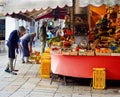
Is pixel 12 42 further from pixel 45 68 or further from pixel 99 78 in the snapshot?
pixel 99 78

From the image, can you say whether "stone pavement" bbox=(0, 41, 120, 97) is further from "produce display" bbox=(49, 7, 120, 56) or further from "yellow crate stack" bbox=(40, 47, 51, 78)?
"produce display" bbox=(49, 7, 120, 56)

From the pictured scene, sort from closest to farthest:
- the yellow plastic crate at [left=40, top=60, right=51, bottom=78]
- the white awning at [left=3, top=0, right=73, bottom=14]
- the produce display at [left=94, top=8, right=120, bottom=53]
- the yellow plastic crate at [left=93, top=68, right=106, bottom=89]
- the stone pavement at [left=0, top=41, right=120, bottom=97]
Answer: the stone pavement at [left=0, top=41, right=120, bottom=97], the white awning at [left=3, top=0, right=73, bottom=14], the yellow plastic crate at [left=93, top=68, right=106, bottom=89], the produce display at [left=94, top=8, right=120, bottom=53], the yellow plastic crate at [left=40, top=60, right=51, bottom=78]

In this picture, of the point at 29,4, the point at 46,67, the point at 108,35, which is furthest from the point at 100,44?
the point at 29,4

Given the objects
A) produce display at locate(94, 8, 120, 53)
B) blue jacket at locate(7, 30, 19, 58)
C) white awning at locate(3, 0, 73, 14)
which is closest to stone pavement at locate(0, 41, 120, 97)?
blue jacket at locate(7, 30, 19, 58)

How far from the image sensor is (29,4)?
10.8m

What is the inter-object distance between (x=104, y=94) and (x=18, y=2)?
12.1 feet

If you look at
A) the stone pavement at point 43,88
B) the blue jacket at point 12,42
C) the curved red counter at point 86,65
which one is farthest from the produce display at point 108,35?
the blue jacket at point 12,42

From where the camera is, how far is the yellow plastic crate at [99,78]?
35.5ft

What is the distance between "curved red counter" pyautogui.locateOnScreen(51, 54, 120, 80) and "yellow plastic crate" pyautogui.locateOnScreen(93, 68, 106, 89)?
6.7 inches

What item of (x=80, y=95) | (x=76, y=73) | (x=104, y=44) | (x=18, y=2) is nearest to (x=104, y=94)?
(x=80, y=95)

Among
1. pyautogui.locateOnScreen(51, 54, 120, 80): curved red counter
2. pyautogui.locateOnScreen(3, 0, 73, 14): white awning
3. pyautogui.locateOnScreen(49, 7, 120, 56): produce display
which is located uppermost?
pyautogui.locateOnScreen(3, 0, 73, 14): white awning

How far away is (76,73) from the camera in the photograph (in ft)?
36.8

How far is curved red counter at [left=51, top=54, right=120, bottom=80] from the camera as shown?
10867 millimetres

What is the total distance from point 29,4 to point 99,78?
9.52 feet
